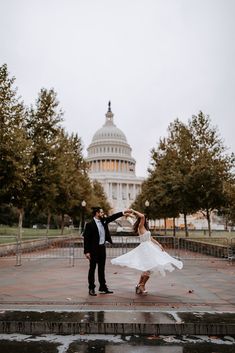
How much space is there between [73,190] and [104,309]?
3005 centimetres

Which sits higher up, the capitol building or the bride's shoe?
the capitol building

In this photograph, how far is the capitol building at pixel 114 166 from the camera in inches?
6048

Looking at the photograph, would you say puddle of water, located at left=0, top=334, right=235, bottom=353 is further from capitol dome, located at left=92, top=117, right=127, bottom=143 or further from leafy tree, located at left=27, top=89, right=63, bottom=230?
capitol dome, located at left=92, top=117, right=127, bottom=143

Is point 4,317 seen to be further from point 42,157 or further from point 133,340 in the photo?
point 42,157

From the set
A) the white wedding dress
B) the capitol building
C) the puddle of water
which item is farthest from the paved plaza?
the capitol building

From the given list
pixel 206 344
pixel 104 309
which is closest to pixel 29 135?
pixel 104 309

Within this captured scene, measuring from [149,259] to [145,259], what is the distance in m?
0.11

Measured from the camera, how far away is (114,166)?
160 metres

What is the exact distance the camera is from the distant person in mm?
9648

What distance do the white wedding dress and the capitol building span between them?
140 m

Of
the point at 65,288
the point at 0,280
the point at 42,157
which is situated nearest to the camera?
the point at 65,288

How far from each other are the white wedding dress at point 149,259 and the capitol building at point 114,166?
14022cm

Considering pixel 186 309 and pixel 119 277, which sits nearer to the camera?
pixel 186 309

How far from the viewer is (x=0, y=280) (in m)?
12.6
